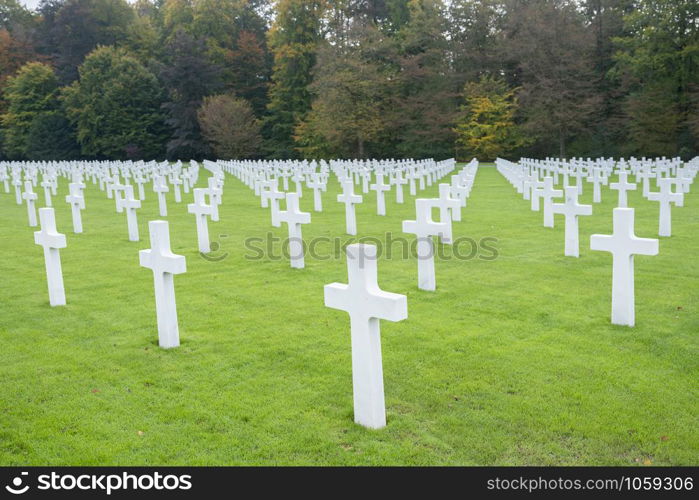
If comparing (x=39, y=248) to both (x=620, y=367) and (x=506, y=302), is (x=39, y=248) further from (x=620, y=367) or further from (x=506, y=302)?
(x=620, y=367)

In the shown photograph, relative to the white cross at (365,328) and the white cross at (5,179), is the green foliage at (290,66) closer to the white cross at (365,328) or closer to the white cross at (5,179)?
the white cross at (5,179)

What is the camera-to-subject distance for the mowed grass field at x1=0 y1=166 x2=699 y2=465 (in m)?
4.17

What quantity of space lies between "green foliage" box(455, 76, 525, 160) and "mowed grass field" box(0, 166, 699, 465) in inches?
1521

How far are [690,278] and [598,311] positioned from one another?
2.17 m

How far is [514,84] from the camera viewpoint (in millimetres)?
50594

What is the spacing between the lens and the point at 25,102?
61000 mm

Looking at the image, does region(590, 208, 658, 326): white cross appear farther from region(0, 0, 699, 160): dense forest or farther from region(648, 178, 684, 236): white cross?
region(0, 0, 699, 160): dense forest

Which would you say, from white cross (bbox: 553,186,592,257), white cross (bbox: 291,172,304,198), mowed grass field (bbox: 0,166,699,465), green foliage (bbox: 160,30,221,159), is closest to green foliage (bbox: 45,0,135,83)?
green foliage (bbox: 160,30,221,159)

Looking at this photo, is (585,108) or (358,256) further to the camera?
(585,108)

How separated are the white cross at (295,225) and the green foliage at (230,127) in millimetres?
45169

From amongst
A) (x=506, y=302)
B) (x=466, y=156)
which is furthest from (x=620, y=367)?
(x=466, y=156)

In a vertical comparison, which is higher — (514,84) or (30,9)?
(30,9)

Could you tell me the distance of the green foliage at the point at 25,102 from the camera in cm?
6038

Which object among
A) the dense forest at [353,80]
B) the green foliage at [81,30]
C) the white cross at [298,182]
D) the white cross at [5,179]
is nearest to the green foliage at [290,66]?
the dense forest at [353,80]
